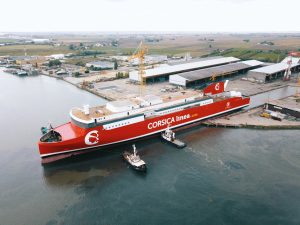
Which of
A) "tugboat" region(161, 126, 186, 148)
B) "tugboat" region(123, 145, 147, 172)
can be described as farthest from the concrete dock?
"tugboat" region(123, 145, 147, 172)

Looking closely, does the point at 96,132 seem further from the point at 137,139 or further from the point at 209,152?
the point at 209,152

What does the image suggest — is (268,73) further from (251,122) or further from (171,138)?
(171,138)

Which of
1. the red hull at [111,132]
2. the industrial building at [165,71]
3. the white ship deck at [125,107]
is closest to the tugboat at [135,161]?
the red hull at [111,132]

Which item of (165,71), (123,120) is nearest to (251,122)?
(123,120)

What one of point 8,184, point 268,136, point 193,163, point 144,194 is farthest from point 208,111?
point 8,184

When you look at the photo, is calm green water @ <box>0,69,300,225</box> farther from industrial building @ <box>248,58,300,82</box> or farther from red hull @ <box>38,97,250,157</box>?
industrial building @ <box>248,58,300,82</box>

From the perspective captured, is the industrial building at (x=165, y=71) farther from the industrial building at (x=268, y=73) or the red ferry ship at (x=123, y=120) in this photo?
the red ferry ship at (x=123, y=120)

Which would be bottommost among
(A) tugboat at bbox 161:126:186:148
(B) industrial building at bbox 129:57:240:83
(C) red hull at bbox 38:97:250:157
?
(A) tugboat at bbox 161:126:186:148

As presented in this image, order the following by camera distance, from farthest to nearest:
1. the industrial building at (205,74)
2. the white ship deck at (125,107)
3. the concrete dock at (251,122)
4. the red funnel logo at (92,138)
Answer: the industrial building at (205,74), the concrete dock at (251,122), the white ship deck at (125,107), the red funnel logo at (92,138)
